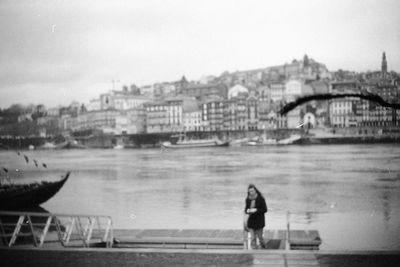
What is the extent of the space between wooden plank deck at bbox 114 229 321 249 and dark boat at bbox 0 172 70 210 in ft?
5.13

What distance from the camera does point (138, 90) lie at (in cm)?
553

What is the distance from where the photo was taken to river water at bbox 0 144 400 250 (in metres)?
4.37

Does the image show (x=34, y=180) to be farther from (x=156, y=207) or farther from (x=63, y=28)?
(x=63, y=28)

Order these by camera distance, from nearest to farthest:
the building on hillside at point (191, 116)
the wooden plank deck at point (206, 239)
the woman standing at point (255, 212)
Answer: the woman standing at point (255, 212) < the wooden plank deck at point (206, 239) < the building on hillside at point (191, 116)

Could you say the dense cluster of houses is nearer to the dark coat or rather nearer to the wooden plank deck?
the dark coat

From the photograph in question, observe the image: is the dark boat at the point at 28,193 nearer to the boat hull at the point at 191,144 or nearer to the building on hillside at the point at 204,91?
the boat hull at the point at 191,144

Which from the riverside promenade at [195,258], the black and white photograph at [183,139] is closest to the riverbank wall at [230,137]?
the black and white photograph at [183,139]

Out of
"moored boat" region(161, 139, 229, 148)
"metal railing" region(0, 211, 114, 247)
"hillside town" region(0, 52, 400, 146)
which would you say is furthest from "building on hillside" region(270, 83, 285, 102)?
"metal railing" region(0, 211, 114, 247)

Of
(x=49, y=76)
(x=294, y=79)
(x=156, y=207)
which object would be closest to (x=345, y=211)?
(x=294, y=79)

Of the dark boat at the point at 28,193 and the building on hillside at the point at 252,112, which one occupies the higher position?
the building on hillside at the point at 252,112

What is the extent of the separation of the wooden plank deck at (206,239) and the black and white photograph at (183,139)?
0.02 m

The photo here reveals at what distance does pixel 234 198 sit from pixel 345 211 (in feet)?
4.17

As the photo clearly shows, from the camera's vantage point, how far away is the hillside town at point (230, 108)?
4.19 m

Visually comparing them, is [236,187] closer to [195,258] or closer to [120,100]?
[120,100]
